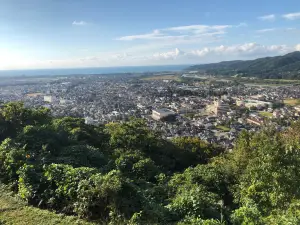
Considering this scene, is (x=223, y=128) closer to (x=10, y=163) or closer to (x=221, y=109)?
(x=221, y=109)

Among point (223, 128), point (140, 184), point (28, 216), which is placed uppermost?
point (28, 216)

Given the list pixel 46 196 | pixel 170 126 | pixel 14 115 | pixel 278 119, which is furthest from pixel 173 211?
pixel 278 119

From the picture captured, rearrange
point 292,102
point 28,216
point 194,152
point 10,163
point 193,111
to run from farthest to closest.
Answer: point 292,102 → point 193,111 → point 194,152 → point 10,163 → point 28,216

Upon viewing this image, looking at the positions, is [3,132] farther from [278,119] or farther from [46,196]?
[278,119]

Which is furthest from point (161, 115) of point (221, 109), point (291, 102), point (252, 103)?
point (291, 102)

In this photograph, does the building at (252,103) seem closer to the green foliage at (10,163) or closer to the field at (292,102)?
the field at (292,102)

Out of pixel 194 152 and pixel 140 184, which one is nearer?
pixel 140 184

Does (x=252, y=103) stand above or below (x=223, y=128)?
above
